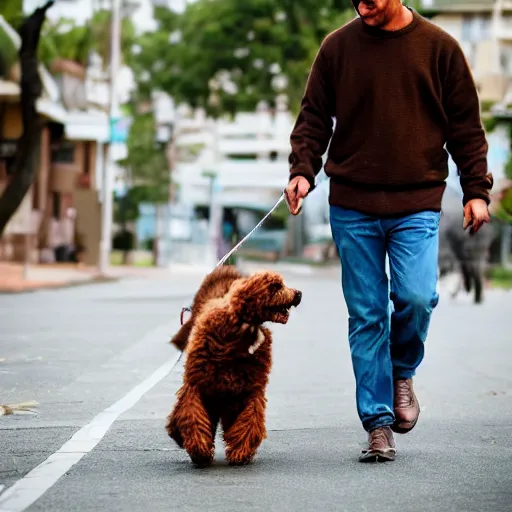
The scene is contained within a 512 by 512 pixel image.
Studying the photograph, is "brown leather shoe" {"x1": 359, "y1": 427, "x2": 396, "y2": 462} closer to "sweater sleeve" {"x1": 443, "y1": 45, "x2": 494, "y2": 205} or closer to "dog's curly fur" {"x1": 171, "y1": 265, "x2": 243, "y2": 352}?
"dog's curly fur" {"x1": 171, "y1": 265, "x2": 243, "y2": 352}

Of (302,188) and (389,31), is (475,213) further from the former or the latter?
(389,31)

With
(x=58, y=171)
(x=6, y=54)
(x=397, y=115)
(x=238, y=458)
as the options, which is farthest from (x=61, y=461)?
(x=58, y=171)

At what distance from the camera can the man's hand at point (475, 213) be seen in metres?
6.16

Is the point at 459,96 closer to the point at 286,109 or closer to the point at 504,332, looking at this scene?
→ the point at 504,332

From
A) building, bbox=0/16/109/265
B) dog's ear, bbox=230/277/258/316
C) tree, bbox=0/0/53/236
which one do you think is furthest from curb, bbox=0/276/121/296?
dog's ear, bbox=230/277/258/316

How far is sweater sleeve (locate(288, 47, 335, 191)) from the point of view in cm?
620

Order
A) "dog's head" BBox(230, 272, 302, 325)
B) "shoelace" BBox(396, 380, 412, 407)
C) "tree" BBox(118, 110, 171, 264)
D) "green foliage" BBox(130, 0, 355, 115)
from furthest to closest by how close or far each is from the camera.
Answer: "tree" BBox(118, 110, 171, 264) < "green foliage" BBox(130, 0, 355, 115) < "shoelace" BBox(396, 380, 412, 407) < "dog's head" BBox(230, 272, 302, 325)

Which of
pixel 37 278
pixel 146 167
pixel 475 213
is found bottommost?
pixel 37 278

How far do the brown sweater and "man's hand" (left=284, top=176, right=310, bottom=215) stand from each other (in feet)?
0.12

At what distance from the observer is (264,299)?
5.62 meters

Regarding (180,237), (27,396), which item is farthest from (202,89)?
(27,396)

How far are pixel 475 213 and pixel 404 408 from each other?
0.87m

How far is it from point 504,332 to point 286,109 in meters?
32.0

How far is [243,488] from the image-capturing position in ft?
17.3
